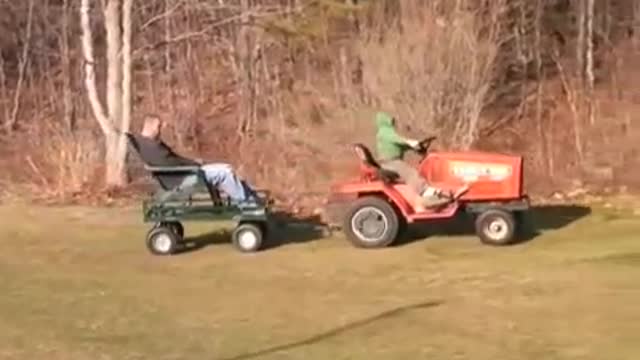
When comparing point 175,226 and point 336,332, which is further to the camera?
point 175,226

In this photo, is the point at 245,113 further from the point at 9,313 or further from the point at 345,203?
the point at 9,313

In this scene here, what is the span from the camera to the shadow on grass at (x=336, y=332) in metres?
9.14

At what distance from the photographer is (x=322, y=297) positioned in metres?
11.1

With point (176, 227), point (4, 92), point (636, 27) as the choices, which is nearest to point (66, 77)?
point (4, 92)

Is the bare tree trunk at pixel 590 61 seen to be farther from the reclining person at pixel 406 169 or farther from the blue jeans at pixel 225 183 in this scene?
the blue jeans at pixel 225 183

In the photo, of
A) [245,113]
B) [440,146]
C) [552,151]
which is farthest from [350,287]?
[245,113]

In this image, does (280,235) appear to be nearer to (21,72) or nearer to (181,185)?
(181,185)

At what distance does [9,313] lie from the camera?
10641 mm

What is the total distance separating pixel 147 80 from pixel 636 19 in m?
9.79

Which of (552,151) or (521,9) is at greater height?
(521,9)

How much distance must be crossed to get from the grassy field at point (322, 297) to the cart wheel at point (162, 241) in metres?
0.15

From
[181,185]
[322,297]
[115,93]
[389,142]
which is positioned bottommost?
[322,297]

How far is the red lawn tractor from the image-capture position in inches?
545

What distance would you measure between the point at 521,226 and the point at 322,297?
3.75m
